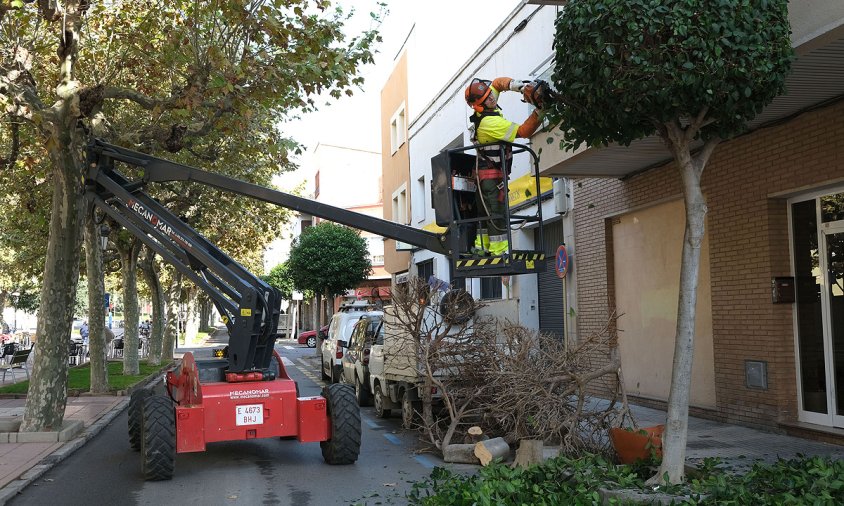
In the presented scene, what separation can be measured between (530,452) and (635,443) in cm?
104

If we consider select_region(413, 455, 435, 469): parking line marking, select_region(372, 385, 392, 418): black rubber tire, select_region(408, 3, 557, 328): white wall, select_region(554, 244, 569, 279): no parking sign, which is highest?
select_region(408, 3, 557, 328): white wall

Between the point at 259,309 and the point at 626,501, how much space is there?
4.60m

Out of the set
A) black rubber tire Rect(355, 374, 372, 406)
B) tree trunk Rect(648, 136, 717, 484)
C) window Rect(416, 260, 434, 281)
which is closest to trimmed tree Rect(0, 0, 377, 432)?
black rubber tire Rect(355, 374, 372, 406)

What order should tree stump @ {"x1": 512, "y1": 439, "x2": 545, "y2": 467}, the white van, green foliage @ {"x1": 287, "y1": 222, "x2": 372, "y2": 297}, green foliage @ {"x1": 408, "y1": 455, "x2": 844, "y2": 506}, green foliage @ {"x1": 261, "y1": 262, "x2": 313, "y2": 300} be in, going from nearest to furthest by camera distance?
green foliage @ {"x1": 408, "y1": 455, "x2": 844, "y2": 506}, tree stump @ {"x1": 512, "y1": 439, "x2": 545, "y2": 467}, the white van, green foliage @ {"x1": 287, "y1": 222, "x2": 372, "y2": 297}, green foliage @ {"x1": 261, "y1": 262, "x2": 313, "y2": 300}

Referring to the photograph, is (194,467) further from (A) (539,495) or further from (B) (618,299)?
(B) (618,299)

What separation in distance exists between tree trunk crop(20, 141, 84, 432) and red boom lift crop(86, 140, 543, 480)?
1.44 metres

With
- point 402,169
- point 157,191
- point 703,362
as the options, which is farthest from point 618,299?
point 402,169

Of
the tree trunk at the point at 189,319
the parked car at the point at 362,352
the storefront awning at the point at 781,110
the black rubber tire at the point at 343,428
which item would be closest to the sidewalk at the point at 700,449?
the black rubber tire at the point at 343,428

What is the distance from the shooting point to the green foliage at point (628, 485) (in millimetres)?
5320

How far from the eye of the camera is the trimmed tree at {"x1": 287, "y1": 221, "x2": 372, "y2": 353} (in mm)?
36688

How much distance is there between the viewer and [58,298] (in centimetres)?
1092

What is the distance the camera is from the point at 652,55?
18.4ft

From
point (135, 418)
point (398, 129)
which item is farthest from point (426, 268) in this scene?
point (135, 418)

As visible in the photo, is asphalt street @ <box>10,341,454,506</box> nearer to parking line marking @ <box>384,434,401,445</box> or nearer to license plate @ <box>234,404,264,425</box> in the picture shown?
parking line marking @ <box>384,434,401,445</box>
